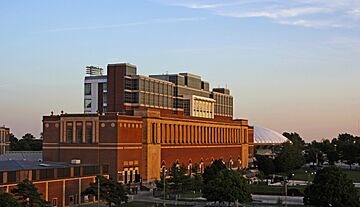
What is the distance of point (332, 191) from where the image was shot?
2296 inches

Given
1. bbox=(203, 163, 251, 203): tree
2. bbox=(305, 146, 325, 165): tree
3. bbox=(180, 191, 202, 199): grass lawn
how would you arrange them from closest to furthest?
bbox=(203, 163, 251, 203): tree < bbox=(180, 191, 202, 199): grass lawn < bbox=(305, 146, 325, 165): tree

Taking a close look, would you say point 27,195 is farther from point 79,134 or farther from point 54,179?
point 79,134

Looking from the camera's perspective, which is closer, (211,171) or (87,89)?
(211,171)

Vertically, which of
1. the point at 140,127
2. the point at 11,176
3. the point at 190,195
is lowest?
the point at 190,195

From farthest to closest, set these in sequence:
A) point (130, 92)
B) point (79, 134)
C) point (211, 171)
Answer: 1. point (130, 92)
2. point (79, 134)
3. point (211, 171)

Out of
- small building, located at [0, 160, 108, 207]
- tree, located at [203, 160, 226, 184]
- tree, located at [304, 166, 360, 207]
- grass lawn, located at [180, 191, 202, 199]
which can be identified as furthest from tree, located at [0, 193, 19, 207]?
tree, located at [203, 160, 226, 184]

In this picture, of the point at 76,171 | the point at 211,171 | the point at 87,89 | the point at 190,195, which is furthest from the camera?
the point at 87,89

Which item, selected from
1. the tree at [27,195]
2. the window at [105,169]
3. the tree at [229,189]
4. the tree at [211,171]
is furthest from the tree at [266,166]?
the tree at [27,195]

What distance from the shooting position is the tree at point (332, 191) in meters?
58.1

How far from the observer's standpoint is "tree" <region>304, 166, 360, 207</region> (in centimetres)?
5812

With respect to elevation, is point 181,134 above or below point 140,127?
below

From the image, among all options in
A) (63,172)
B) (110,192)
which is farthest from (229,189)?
(63,172)

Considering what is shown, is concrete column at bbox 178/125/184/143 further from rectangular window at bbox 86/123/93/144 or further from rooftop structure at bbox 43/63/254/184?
rectangular window at bbox 86/123/93/144

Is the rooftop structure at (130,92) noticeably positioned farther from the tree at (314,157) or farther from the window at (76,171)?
the tree at (314,157)
